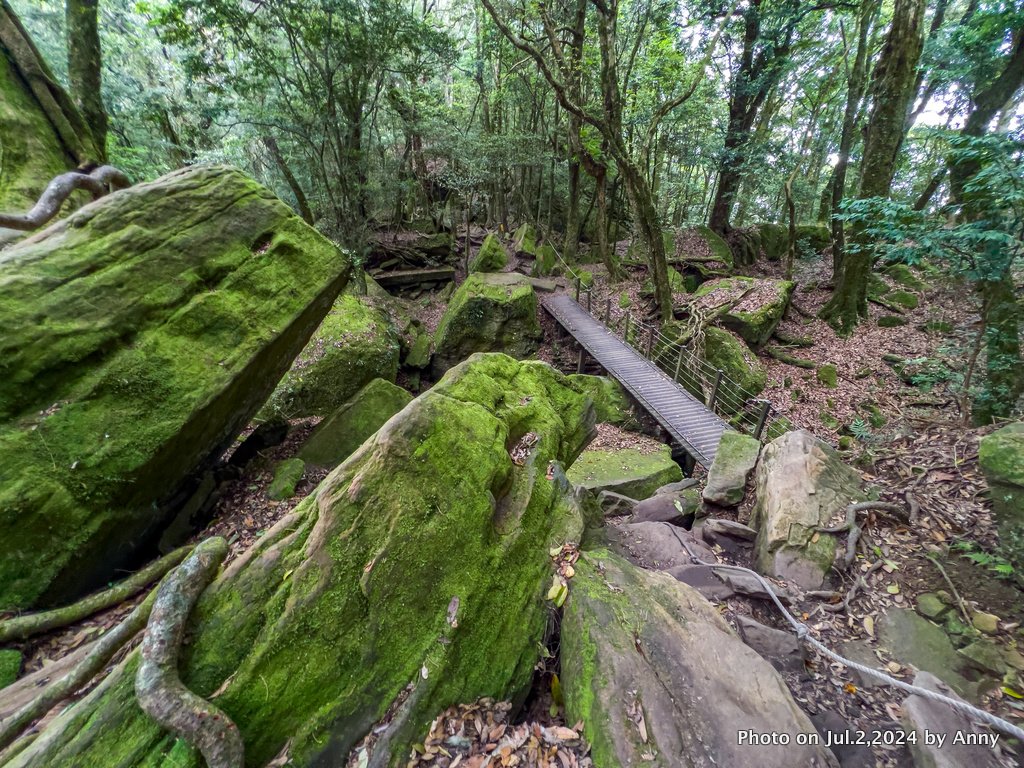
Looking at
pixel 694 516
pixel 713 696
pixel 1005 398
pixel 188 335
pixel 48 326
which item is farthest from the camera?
pixel 694 516

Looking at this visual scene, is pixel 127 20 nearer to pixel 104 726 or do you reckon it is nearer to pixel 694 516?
pixel 104 726

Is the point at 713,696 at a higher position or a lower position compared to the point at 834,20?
lower

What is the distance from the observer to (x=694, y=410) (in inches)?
363

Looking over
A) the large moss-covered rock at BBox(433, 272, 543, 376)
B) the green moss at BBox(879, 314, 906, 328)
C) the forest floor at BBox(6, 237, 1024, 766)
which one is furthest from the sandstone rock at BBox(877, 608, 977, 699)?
the green moss at BBox(879, 314, 906, 328)

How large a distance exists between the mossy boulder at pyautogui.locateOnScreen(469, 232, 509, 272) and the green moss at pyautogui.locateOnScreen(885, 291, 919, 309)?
12.3 metres

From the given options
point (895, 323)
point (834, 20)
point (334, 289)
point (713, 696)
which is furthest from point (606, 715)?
point (834, 20)

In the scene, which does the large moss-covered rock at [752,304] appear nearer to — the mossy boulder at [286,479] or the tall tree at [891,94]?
the tall tree at [891,94]

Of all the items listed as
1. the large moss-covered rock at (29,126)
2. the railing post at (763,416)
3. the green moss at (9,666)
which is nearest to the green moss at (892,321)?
the railing post at (763,416)

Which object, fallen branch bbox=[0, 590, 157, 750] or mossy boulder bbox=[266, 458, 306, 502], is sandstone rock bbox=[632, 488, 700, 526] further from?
fallen branch bbox=[0, 590, 157, 750]

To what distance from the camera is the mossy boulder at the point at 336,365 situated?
284 inches

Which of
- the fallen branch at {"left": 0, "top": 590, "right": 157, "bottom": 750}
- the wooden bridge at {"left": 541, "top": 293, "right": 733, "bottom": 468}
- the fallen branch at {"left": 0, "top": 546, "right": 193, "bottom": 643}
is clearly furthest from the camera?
the wooden bridge at {"left": 541, "top": 293, "right": 733, "bottom": 468}

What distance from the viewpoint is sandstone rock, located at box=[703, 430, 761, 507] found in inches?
226

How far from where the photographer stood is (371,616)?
265 cm

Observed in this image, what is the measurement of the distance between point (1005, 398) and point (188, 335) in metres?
9.83
